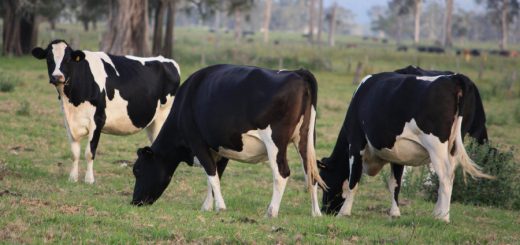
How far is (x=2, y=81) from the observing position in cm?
2419

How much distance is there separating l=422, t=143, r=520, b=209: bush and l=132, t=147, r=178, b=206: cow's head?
4232 millimetres

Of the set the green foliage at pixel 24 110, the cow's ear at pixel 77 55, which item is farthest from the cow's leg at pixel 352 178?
the green foliage at pixel 24 110

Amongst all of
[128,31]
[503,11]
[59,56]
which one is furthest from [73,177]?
[503,11]

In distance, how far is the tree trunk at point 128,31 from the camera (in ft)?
111

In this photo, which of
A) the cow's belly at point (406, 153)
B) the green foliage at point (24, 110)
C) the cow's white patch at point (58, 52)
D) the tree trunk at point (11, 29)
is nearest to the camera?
the cow's belly at point (406, 153)

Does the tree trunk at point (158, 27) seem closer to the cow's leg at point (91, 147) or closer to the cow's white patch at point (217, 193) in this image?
the cow's leg at point (91, 147)

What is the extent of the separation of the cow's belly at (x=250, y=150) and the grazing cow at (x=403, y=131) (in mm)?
1277

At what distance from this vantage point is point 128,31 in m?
33.9

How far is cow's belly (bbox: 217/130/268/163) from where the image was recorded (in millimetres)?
9586

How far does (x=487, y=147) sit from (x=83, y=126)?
579 cm

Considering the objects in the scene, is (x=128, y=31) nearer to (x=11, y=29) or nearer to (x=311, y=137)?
(x=11, y=29)

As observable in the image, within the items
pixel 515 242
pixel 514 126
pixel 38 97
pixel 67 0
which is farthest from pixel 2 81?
pixel 67 0

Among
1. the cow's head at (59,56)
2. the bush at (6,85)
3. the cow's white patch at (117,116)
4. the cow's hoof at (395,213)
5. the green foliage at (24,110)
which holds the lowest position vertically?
the cow's hoof at (395,213)

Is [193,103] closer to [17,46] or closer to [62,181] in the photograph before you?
[62,181]
